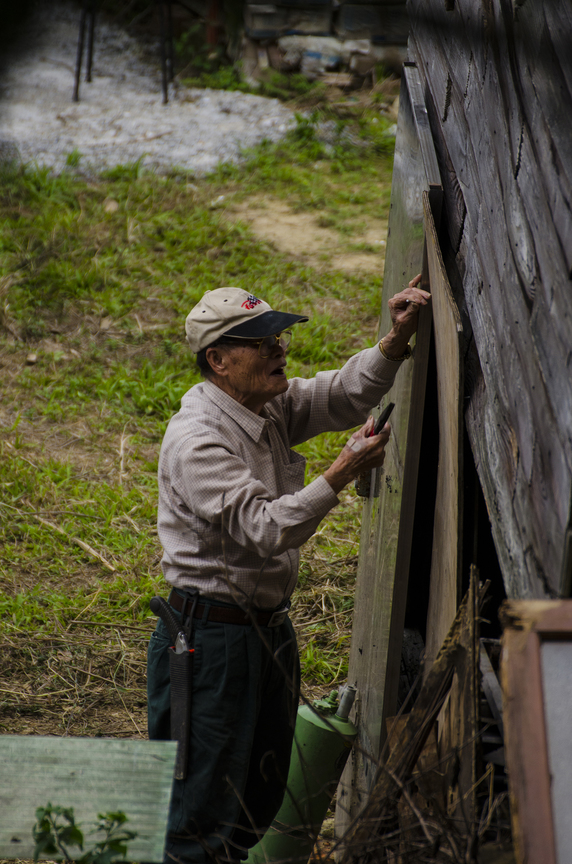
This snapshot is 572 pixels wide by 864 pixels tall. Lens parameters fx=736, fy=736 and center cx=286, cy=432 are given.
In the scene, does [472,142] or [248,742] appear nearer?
[472,142]

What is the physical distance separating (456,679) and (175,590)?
1.23 m

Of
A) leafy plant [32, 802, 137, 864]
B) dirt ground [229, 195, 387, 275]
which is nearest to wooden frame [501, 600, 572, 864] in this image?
leafy plant [32, 802, 137, 864]

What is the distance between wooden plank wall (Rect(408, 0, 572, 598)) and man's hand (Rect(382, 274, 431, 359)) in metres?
0.16

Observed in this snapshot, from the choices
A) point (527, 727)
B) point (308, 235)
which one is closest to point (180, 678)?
point (527, 727)

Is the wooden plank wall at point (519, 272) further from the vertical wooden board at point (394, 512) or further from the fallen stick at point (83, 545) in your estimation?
the fallen stick at point (83, 545)

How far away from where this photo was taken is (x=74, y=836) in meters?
1.52

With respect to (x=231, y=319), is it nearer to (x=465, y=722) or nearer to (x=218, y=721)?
(x=218, y=721)

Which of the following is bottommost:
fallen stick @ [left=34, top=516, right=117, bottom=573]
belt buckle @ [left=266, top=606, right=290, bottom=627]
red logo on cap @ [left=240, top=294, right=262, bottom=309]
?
fallen stick @ [left=34, top=516, right=117, bottom=573]

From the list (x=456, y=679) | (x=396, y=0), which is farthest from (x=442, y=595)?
(x=396, y=0)

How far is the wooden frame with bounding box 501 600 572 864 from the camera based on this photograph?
3.24 ft

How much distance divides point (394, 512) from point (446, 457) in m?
0.66

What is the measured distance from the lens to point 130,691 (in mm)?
3975

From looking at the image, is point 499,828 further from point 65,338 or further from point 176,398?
point 65,338

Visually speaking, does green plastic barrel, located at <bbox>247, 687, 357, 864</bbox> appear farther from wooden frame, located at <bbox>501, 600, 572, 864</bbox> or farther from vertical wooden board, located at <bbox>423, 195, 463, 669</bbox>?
wooden frame, located at <bbox>501, 600, 572, 864</bbox>
